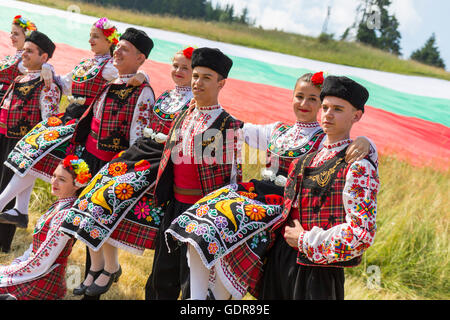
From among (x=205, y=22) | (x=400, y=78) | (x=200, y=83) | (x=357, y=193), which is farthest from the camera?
(x=205, y=22)

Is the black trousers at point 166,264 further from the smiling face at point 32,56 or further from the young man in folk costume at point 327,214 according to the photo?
the smiling face at point 32,56

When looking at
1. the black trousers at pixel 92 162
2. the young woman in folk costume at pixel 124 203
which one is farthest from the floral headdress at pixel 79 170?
the black trousers at pixel 92 162

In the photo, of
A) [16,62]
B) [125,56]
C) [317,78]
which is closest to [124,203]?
[125,56]

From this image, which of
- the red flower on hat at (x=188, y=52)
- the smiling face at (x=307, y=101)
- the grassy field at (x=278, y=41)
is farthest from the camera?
the grassy field at (x=278, y=41)

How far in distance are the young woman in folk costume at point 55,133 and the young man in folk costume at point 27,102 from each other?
6.7 inches

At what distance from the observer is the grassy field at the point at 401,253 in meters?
4.36

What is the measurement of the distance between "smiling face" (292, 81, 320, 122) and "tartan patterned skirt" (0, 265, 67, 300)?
6.81 ft

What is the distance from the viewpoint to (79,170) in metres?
3.43

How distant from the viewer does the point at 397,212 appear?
16.7ft

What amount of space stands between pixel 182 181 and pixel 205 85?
0.68 meters

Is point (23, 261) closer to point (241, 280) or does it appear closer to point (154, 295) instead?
point (154, 295)

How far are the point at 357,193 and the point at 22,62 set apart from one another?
150 inches

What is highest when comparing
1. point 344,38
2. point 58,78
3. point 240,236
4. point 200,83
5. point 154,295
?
point 344,38

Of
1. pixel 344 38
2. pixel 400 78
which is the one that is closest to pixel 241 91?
pixel 344 38
